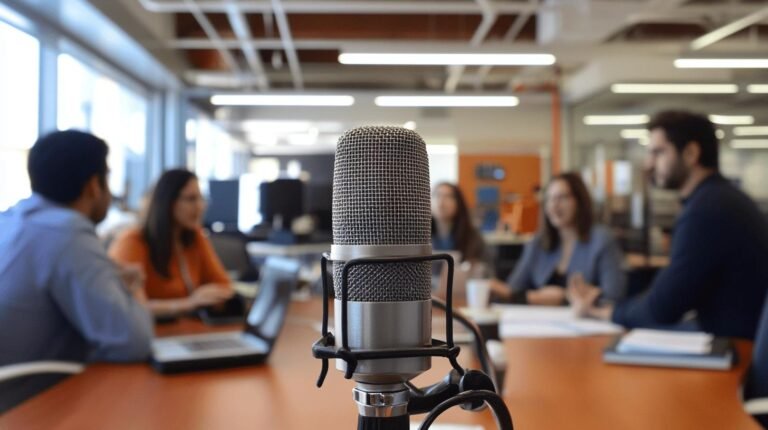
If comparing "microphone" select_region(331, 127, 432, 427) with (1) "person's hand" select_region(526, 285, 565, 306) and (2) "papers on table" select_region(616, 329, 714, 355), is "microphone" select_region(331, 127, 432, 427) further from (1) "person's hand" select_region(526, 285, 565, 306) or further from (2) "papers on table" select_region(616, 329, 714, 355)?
(1) "person's hand" select_region(526, 285, 565, 306)

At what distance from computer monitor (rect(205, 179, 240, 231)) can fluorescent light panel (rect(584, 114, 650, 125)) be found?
18.8 feet

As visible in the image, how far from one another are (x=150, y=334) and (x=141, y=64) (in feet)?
19.6

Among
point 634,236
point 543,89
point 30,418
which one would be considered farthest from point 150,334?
point 543,89

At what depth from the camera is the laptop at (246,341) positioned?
1.88m

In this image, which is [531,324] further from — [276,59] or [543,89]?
[543,89]

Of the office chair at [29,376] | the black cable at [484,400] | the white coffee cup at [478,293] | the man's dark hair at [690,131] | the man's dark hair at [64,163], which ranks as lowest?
the office chair at [29,376]

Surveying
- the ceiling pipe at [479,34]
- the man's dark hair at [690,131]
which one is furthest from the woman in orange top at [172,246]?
the ceiling pipe at [479,34]

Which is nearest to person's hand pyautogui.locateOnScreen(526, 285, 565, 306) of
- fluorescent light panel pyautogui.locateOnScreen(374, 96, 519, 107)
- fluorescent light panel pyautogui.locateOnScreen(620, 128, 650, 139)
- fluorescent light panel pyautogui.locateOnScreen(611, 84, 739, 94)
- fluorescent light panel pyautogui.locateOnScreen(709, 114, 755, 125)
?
fluorescent light panel pyautogui.locateOnScreen(374, 96, 519, 107)

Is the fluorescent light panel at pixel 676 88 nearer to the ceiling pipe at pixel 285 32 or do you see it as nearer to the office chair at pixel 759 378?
the ceiling pipe at pixel 285 32

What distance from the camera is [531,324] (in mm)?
2660

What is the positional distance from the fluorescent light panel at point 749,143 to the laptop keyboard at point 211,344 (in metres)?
7.28

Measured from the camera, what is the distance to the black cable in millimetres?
A: 663

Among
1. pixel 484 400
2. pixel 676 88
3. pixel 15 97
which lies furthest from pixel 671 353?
pixel 676 88

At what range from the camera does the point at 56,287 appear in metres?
1.96
